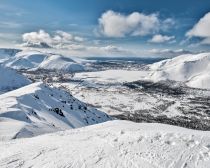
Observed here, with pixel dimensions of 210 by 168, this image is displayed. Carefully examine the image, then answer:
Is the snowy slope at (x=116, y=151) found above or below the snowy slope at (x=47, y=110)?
above

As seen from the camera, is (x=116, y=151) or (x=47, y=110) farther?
(x=47, y=110)

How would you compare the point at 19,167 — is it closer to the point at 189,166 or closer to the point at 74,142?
the point at 74,142

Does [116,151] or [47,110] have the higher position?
[116,151]

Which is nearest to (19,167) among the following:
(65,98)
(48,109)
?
(48,109)

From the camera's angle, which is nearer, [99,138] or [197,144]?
[197,144]

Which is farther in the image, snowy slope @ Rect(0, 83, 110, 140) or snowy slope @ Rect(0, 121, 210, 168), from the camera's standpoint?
snowy slope @ Rect(0, 83, 110, 140)

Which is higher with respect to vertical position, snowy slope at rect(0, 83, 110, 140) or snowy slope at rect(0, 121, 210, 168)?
snowy slope at rect(0, 121, 210, 168)

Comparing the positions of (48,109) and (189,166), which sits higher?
(189,166)

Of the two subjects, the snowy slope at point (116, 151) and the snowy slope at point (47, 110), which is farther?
the snowy slope at point (47, 110)
